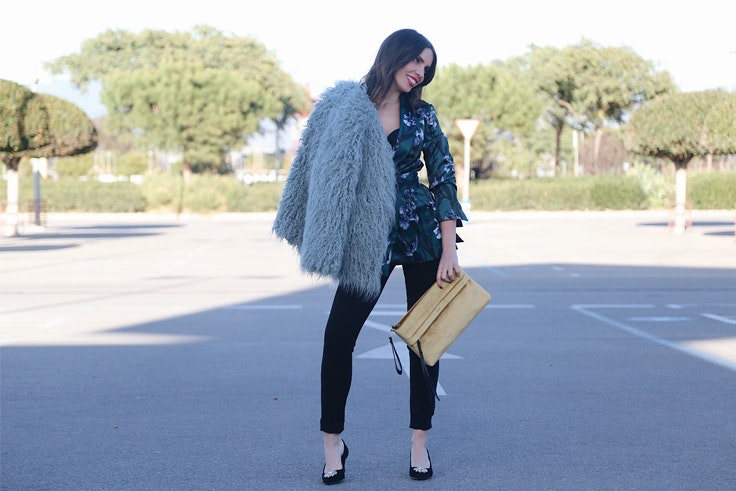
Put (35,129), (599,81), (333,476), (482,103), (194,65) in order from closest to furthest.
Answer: (333,476) < (35,129) < (482,103) < (194,65) < (599,81)

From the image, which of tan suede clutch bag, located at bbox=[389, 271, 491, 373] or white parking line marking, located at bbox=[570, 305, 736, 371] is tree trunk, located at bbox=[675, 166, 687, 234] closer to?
white parking line marking, located at bbox=[570, 305, 736, 371]

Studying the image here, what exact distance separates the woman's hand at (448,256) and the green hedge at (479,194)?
132 ft

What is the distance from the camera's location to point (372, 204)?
436 cm

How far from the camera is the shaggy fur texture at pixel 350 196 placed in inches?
170

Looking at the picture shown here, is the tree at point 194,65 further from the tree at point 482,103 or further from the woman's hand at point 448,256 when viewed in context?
the woman's hand at point 448,256

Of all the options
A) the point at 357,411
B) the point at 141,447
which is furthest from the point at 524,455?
the point at 141,447

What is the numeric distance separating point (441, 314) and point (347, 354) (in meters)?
0.43

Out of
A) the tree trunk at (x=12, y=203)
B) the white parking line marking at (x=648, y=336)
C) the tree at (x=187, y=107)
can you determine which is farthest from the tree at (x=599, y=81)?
the white parking line marking at (x=648, y=336)

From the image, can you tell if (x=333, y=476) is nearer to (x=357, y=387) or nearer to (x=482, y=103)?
(x=357, y=387)

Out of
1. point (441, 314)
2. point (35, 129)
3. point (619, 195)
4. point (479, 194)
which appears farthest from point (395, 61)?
point (619, 195)

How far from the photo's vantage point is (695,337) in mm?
9258

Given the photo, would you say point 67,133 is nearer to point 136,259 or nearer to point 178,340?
point 136,259

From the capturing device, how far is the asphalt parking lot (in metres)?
4.84

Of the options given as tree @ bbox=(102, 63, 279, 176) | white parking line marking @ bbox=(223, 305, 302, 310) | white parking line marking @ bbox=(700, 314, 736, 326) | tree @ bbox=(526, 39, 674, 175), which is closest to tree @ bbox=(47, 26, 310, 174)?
tree @ bbox=(102, 63, 279, 176)
